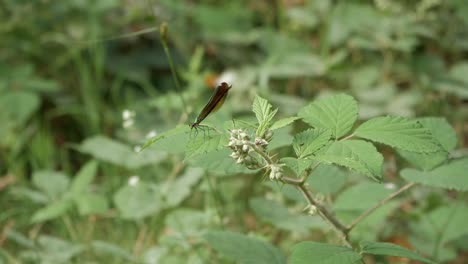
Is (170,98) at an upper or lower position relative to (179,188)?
upper

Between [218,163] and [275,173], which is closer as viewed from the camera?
[275,173]

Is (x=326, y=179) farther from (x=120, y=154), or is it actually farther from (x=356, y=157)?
(x=120, y=154)

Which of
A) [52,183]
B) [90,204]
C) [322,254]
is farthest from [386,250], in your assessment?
[52,183]

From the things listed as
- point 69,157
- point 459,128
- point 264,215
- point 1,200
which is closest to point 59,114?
point 69,157

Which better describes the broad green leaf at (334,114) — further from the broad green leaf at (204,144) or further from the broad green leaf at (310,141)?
the broad green leaf at (204,144)

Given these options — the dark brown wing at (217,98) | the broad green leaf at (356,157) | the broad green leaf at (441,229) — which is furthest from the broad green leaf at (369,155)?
the broad green leaf at (441,229)

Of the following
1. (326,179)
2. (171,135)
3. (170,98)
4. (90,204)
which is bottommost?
(90,204)
